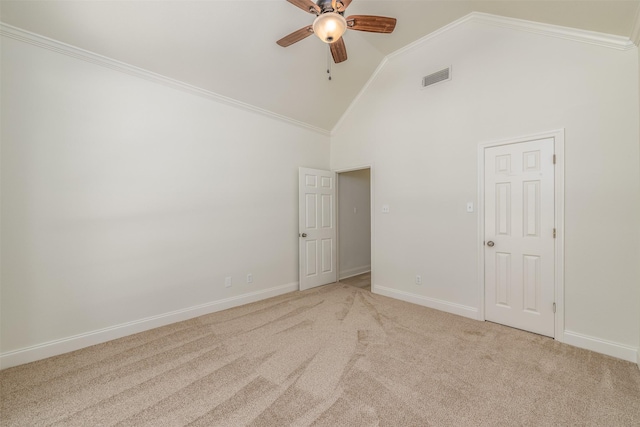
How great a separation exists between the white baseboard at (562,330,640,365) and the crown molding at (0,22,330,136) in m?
4.40

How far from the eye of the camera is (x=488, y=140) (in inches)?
117

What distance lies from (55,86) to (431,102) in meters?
4.05

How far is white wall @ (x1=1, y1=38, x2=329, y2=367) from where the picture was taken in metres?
2.19

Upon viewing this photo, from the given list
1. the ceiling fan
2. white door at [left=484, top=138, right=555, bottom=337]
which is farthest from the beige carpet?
the ceiling fan

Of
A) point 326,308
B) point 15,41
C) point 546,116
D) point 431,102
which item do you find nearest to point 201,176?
point 15,41

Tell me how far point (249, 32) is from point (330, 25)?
128 centimetres

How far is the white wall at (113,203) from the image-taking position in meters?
2.19

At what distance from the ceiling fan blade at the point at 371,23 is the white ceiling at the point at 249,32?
1.01 meters

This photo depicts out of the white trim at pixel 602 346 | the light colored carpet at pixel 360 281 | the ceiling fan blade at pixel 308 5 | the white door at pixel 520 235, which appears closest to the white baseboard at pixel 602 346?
the white trim at pixel 602 346

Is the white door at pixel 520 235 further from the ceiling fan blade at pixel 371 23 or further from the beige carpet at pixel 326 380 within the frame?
the ceiling fan blade at pixel 371 23

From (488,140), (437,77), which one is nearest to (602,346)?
(488,140)

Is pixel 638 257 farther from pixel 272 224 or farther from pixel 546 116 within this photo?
pixel 272 224

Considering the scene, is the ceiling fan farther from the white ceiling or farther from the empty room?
the white ceiling

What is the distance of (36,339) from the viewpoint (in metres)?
2.25
